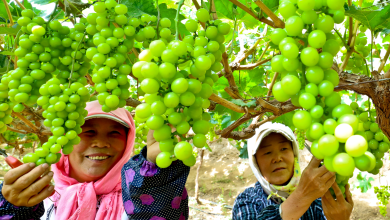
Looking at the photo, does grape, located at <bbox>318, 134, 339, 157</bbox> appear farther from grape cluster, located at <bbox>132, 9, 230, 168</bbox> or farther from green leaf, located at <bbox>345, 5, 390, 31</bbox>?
green leaf, located at <bbox>345, 5, 390, 31</bbox>

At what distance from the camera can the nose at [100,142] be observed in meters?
1.42

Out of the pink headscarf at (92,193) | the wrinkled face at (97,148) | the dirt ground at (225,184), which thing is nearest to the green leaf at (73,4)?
the pink headscarf at (92,193)

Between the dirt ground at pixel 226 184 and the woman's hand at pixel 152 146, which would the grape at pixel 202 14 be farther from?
the dirt ground at pixel 226 184

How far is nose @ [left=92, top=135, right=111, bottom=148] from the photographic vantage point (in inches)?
56.1

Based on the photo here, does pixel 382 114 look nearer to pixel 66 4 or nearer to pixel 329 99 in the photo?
pixel 329 99

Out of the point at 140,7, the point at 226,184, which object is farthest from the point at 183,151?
the point at 226,184

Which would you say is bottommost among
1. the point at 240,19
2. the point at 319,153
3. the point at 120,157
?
the point at 120,157

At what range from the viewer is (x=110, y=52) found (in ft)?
1.89

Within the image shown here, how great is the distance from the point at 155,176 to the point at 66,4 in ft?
2.08

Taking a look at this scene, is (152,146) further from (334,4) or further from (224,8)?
(334,4)

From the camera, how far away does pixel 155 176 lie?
98 centimetres

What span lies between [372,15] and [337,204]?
65 centimetres

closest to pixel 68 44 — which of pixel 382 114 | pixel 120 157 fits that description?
pixel 382 114

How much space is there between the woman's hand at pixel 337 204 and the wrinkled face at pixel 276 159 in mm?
1005
